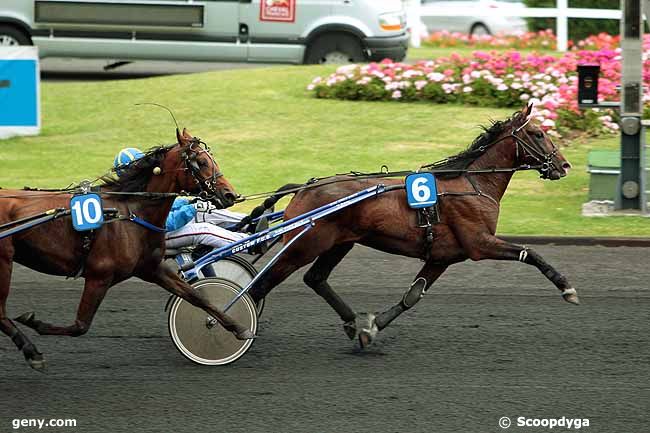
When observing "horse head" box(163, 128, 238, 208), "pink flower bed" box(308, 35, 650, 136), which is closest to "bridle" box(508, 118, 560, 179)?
"horse head" box(163, 128, 238, 208)

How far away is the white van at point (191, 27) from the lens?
16.8 m

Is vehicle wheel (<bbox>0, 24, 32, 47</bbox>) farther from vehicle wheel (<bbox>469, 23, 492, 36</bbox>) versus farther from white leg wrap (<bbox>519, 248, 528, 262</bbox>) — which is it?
white leg wrap (<bbox>519, 248, 528, 262</bbox>)

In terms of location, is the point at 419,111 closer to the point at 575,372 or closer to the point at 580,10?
the point at 580,10

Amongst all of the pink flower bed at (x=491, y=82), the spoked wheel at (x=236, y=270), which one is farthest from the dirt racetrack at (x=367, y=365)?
the pink flower bed at (x=491, y=82)

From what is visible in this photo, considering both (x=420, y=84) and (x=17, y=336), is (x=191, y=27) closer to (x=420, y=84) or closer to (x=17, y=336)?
(x=420, y=84)

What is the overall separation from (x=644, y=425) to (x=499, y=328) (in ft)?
6.27

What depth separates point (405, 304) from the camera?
724 centimetres

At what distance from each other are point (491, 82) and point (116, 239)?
9.12 metres

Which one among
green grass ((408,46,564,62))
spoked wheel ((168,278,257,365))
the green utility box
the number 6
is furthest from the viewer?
green grass ((408,46,564,62))

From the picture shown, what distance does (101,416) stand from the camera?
20.0 ft

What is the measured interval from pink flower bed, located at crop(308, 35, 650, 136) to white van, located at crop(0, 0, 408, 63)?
4.55 ft

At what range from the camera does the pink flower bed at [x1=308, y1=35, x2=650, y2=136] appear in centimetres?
1395

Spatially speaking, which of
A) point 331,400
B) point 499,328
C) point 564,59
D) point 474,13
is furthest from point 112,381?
point 474,13

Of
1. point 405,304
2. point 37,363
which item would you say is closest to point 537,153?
point 405,304
